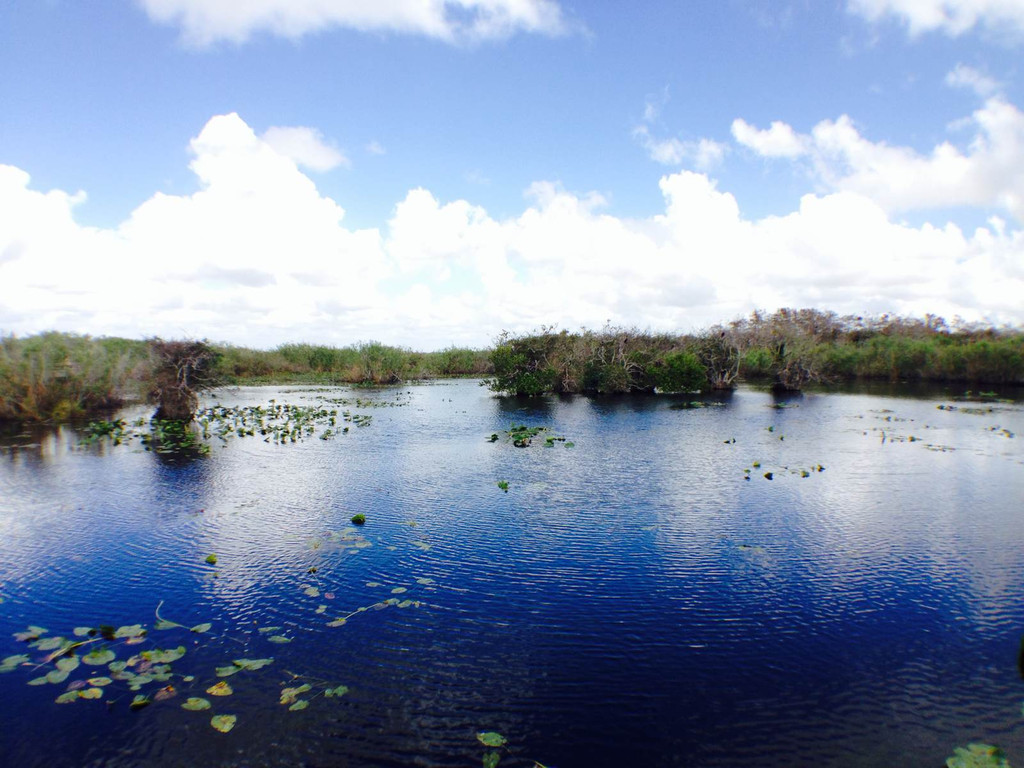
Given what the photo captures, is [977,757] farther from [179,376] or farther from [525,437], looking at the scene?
[179,376]

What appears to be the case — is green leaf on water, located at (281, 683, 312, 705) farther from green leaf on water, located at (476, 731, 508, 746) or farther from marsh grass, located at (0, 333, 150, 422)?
marsh grass, located at (0, 333, 150, 422)

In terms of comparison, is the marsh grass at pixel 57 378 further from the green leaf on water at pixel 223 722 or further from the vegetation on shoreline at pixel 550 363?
the green leaf on water at pixel 223 722

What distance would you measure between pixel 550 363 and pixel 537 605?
3198cm

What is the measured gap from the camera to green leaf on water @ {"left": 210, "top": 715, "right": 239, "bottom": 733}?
A: 5.43 metres

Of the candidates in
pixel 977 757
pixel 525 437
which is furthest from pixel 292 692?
pixel 525 437

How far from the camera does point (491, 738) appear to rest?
5.31 meters

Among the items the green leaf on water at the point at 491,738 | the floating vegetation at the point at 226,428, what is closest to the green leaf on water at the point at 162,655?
the green leaf on water at the point at 491,738

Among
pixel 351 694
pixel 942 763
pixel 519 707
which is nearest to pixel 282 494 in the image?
pixel 351 694

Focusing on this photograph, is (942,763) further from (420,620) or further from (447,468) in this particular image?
(447,468)

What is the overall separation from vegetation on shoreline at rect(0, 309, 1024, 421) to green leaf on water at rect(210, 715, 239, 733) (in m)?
23.5

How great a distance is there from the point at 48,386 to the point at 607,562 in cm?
2792

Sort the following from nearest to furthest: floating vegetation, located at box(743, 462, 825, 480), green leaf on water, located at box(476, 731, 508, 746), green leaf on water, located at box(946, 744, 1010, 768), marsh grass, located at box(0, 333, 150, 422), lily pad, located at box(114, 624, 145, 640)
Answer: green leaf on water, located at box(946, 744, 1010, 768), green leaf on water, located at box(476, 731, 508, 746), lily pad, located at box(114, 624, 145, 640), floating vegetation, located at box(743, 462, 825, 480), marsh grass, located at box(0, 333, 150, 422)

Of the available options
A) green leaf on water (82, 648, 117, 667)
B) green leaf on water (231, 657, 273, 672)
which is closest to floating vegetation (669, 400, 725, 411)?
green leaf on water (231, 657, 273, 672)

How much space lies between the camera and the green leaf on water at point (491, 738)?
526cm
